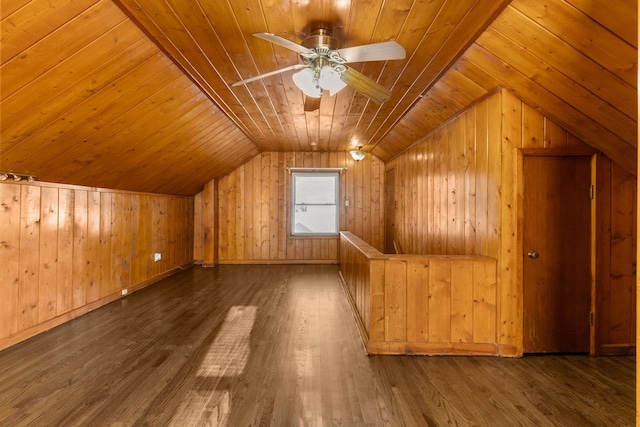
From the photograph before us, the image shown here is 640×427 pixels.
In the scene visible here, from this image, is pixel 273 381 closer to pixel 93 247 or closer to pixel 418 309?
pixel 418 309

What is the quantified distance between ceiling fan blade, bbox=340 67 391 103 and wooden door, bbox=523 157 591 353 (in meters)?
1.44

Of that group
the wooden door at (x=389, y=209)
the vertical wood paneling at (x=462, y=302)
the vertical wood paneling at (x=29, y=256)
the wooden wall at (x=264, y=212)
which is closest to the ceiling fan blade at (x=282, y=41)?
the vertical wood paneling at (x=462, y=302)

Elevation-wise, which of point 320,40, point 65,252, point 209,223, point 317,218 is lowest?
point 65,252

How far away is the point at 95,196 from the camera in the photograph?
13.1 ft

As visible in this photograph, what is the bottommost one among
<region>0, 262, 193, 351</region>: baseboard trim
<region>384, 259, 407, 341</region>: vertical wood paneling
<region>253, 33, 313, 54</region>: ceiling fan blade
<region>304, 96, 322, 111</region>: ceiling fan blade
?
<region>0, 262, 193, 351</region>: baseboard trim

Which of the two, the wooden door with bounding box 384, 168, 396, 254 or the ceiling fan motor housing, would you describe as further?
the wooden door with bounding box 384, 168, 396, 254

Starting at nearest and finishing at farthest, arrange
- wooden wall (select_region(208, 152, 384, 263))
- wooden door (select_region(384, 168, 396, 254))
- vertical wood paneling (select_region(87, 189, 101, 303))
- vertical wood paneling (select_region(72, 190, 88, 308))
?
vertical wood paneling (select_region(72, 190, 88, 308)) < vertical wood paneling (select_region(87, 189, 101, 303)) < wooden door (select_region(384, 168, 396, 254)) < wooden wall (select_region(208, 152, 384, 263))

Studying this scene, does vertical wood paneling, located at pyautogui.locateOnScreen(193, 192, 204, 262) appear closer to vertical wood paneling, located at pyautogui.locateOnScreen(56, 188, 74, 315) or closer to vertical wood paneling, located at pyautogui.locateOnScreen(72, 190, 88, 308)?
vertical wood paneling, located at pyautogui.locateOnScreen(72, 190, 88, 308)

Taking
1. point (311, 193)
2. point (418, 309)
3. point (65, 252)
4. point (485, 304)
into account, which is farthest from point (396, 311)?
point (311, 193)

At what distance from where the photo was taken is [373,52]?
1.96 m

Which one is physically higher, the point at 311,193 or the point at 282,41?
the point at 282,41

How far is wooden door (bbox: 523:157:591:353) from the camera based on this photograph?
2725 millimetres

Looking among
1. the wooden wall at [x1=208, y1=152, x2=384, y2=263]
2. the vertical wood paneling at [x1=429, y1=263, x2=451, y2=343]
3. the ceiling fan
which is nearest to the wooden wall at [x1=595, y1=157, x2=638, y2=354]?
the vertical wood paneling at [x1=429, y1=263, x2=451, y2=343]

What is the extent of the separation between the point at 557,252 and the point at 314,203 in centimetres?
483
